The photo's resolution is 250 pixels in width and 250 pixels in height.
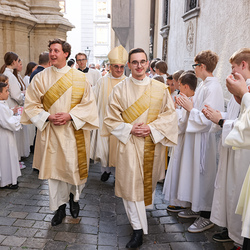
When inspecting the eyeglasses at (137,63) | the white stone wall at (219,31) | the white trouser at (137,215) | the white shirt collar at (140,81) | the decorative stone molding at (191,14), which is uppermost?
the decorative stone molding at (191,14)

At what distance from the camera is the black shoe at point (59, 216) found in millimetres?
4020

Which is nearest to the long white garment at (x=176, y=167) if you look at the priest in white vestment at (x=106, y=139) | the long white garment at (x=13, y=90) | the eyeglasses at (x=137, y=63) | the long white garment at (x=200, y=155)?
the long white garment at (x=200, y=155)

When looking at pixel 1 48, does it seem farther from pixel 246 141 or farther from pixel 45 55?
pixel 246 141

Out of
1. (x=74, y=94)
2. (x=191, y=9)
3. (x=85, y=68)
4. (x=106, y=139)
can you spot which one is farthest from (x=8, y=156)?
(x=191, y=9)

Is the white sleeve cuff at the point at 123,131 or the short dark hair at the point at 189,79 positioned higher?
the short dark hair at the point at 189,79

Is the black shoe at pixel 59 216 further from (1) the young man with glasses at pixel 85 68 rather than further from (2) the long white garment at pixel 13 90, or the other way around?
(1) the young man with glasses at pixel 85 68

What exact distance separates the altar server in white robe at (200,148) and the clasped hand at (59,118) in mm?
1257

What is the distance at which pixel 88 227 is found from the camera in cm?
398

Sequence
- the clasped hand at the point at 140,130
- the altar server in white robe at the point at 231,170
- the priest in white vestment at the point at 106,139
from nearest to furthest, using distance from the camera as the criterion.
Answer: the altar server in white robe at the point at 231,170
the clasped hand at the point at 140,130
the priest in white vestment at the point at 106,139

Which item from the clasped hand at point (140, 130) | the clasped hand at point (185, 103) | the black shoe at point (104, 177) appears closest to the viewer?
the clasped hand at point (140, 130)

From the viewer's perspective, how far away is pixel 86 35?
43.2 meters

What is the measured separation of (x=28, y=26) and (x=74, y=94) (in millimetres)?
6183

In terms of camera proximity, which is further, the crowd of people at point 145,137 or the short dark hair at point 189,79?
the short dark hair at point 189,79

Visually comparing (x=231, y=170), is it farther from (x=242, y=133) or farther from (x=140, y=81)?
(x=140, y=81)
